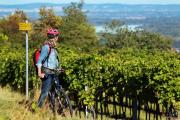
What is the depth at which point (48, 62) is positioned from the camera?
9.89 m

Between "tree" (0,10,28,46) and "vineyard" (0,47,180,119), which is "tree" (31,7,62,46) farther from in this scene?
"vineyard" (0,47,180,119)

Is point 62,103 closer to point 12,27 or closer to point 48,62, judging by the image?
point 48,62

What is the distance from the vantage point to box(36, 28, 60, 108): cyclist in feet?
32.0

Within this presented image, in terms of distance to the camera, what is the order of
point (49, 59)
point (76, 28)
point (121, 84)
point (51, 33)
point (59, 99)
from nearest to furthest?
point (51, 33)
point (49, 59)
point (59, 99)
point (121, 84)
point (76, 28)

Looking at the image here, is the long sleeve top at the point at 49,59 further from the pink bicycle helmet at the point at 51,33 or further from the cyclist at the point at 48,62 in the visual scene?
the pink bicycle helmet at the point at 51,33

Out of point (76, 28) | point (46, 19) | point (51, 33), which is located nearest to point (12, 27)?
point (46, 19)

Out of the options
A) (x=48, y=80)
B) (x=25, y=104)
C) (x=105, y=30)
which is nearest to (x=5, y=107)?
(x=25, y=104)

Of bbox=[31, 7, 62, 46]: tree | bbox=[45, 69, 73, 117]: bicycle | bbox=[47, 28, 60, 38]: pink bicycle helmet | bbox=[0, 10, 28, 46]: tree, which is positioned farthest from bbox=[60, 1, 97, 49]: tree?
bbox=[47, 28, 60, 38]: pink bicycle helmet

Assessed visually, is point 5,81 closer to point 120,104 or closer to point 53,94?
point 120,104

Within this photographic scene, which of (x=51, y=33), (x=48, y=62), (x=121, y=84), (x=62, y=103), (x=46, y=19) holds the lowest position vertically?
(x=46, y=19)

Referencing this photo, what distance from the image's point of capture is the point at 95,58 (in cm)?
1301

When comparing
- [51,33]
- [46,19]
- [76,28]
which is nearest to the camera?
[51,33]

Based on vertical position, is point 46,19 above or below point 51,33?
below

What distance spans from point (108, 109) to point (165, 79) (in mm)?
2433
